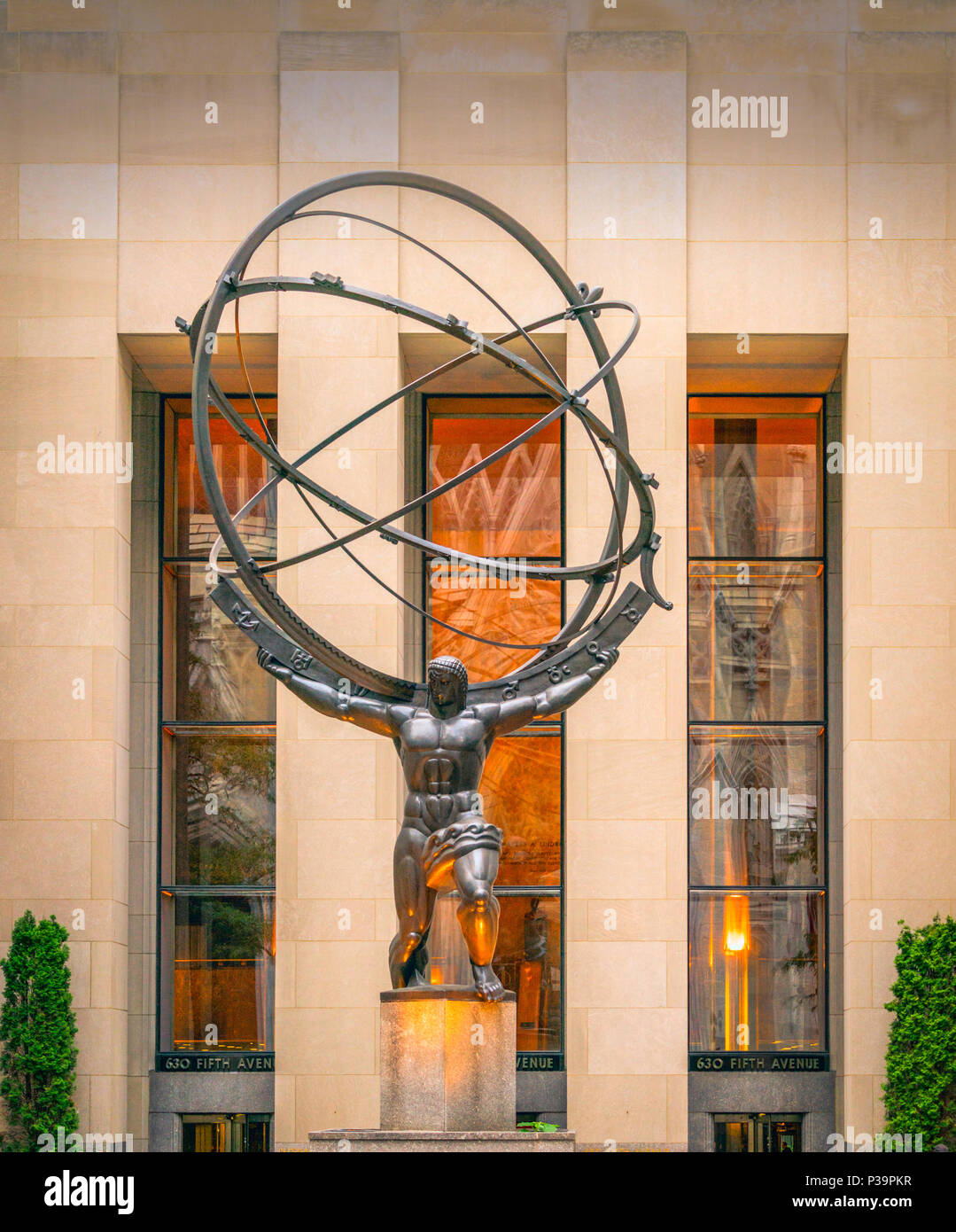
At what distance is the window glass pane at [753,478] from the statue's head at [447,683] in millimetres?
10354

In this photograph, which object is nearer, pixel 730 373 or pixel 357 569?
pixel 357 569

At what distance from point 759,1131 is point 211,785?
8.24m

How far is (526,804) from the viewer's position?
22.7m

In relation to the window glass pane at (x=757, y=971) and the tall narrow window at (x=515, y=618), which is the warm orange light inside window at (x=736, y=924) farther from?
the tall narrow window at (x=515, y=618)

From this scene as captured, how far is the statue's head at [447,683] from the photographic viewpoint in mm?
13617

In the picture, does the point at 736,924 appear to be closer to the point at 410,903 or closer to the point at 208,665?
the point at 208,665

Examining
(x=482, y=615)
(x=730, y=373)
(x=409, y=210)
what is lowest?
(x=482, y=615)

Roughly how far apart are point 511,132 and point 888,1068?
11981 millimetres

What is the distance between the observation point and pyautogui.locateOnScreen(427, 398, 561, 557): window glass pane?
76.9 feet

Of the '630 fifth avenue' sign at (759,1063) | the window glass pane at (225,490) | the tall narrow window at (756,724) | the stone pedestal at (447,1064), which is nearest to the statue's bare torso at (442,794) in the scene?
the stone pedestal at (447,1064)

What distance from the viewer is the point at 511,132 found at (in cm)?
2162

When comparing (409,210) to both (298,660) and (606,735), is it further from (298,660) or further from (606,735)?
(298,660)

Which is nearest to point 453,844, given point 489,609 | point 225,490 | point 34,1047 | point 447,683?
point 447,683
